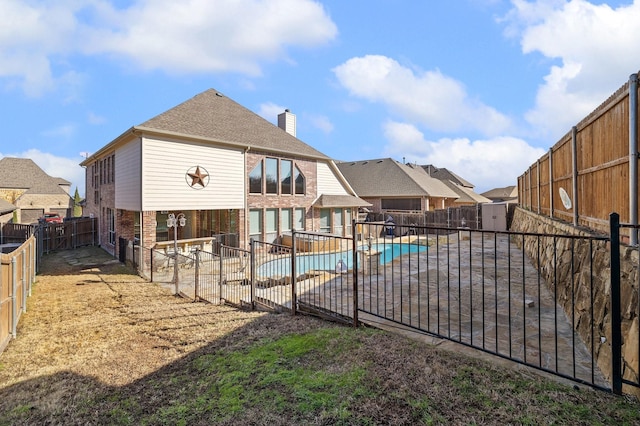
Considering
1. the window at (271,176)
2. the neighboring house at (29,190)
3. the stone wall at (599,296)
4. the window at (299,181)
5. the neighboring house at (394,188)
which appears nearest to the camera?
the stone wall at (599,296)

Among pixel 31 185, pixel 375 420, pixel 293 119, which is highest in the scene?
pixel 293 119

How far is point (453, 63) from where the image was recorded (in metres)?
11.7

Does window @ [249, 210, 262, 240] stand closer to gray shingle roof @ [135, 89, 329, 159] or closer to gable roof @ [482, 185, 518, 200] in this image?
gray shingle roof @ [135, 89, 329, 159]

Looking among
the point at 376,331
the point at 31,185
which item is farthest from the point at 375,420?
the point at 31,185

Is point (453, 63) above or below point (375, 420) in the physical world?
above

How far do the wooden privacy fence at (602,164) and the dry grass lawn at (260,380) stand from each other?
2.38 m

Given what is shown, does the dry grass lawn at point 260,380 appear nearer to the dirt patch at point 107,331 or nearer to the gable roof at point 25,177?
the dirt patch at point 107,331

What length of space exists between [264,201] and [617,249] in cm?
1545

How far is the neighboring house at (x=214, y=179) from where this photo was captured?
13.4 meters

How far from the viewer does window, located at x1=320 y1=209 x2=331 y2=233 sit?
66.7ft

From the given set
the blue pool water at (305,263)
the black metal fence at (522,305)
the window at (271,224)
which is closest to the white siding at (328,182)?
the window at (271,224)

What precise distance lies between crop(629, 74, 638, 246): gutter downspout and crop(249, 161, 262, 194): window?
15.1m

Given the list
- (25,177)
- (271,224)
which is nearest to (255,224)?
(271,224)

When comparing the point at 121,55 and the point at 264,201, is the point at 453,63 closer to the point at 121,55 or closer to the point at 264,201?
the point at 264,201
